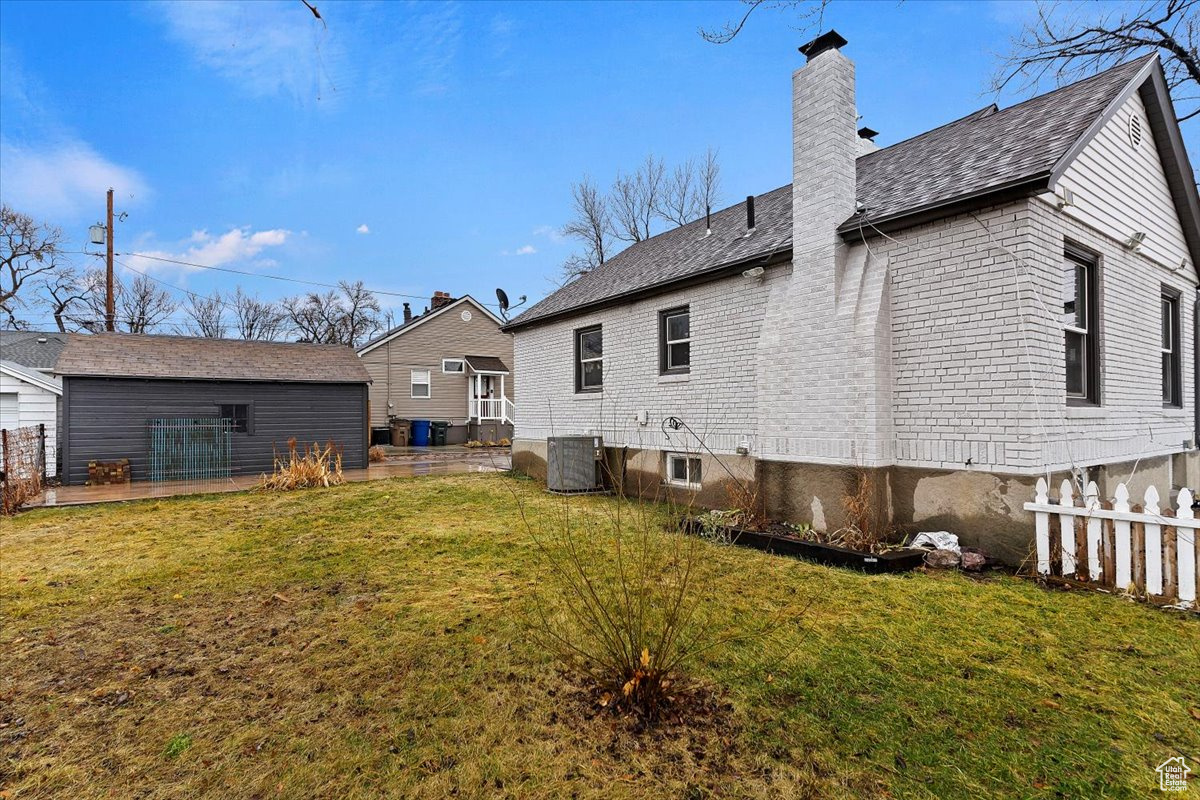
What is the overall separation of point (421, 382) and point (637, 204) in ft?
47.8

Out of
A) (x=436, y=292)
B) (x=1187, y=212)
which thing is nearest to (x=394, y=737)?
(x=1187, y=212)

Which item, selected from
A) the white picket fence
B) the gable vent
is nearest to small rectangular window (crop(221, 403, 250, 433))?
the white picket fence

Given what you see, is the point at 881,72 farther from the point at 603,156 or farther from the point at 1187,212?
the point at 603,156

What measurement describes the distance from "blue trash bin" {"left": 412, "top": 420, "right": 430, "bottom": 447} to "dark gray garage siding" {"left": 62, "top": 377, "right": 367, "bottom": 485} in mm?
8096

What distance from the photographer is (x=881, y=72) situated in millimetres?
8172

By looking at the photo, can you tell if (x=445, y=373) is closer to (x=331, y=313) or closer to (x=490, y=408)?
(x=490, y=408)

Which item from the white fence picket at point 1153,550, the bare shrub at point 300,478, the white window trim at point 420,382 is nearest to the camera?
the white fence picket at point 1153,550

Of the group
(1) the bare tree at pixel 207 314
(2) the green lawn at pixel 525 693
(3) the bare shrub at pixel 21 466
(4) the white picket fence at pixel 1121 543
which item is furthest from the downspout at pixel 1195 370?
(1) the bare tree at pixel 207 314

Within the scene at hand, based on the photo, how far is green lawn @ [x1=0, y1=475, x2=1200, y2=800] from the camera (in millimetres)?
2416

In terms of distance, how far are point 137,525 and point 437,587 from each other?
6.63 m

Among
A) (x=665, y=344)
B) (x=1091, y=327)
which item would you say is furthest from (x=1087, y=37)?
(x=665, y=344)

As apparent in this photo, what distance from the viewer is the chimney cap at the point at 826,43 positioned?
7141mm

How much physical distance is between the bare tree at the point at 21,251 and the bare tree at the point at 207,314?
41.1 feet

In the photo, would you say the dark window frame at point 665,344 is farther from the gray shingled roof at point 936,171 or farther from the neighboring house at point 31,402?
the neighboring house at point 31,402
